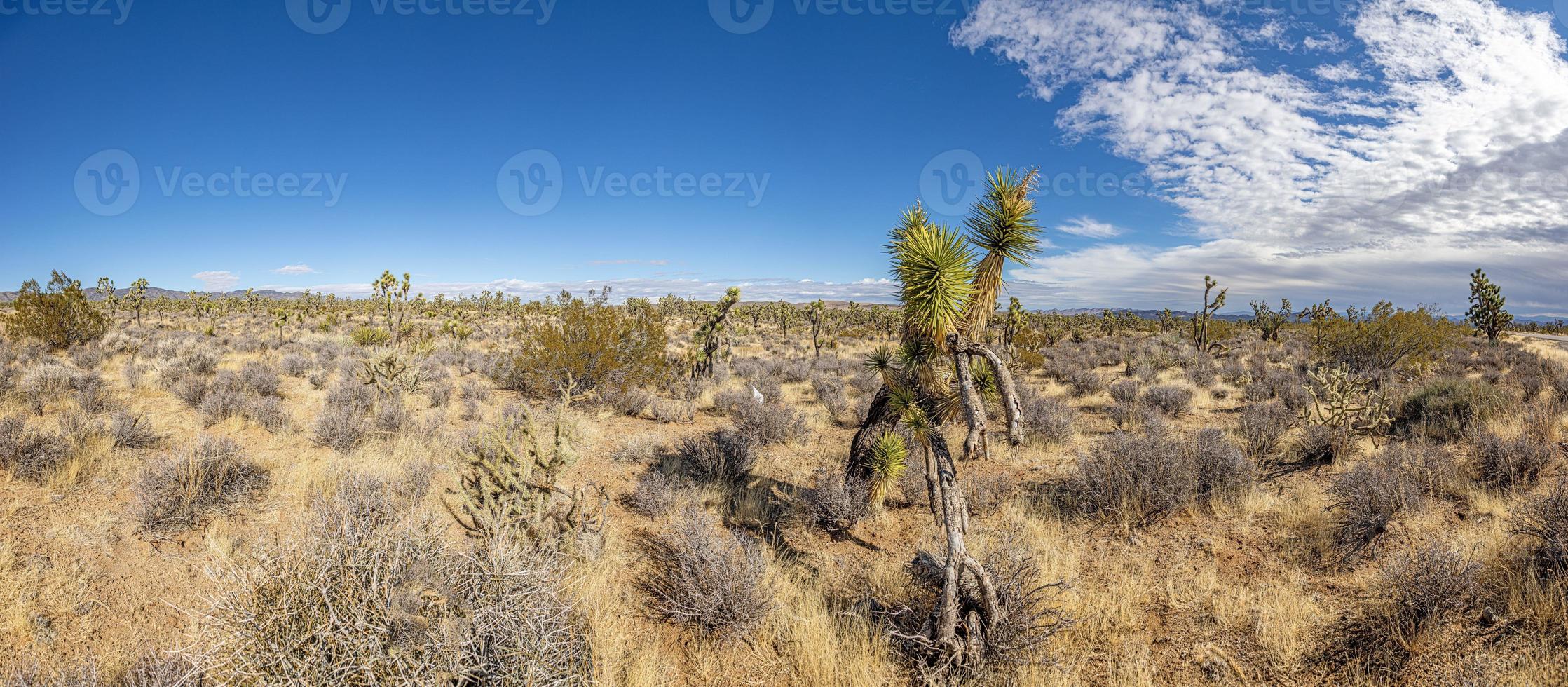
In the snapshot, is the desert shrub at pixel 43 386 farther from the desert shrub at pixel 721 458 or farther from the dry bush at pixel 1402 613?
the dry bush at pixel 1402 613

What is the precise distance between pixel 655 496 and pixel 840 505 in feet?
7.57

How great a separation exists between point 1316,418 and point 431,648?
12.1m

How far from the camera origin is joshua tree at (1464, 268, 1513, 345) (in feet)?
84.8

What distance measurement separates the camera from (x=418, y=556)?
353 centimetres

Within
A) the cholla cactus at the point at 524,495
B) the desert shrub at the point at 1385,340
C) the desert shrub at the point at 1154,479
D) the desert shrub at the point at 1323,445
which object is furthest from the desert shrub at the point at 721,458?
the desert shrub at the point at 1385,340

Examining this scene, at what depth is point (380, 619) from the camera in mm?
3188

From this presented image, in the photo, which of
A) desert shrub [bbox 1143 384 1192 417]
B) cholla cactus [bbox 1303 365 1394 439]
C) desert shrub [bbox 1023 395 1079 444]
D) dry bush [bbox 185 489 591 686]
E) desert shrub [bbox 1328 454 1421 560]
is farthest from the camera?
desert shrub [bbox 1143 384 1192 417]

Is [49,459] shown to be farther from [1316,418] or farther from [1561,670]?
[1316,418]

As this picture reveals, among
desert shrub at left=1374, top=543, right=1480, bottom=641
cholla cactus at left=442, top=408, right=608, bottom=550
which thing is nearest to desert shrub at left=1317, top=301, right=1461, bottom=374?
desert shrub at left=1374, top=543, right=1480, bottom=641

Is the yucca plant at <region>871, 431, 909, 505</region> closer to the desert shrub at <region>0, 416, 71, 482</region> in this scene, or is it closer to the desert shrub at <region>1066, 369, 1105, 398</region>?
the desert shrub at <region>0, 416, 71, 482</region>

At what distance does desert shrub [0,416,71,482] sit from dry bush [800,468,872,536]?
341 inches

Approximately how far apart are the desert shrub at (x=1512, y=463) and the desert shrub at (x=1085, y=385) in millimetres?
8635

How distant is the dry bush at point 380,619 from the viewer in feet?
9.82

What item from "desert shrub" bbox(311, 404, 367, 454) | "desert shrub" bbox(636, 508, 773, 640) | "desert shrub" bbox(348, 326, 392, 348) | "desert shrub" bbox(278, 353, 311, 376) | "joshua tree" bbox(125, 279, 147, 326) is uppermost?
"joshua tree" bbox(125, 279, 147, 326)
